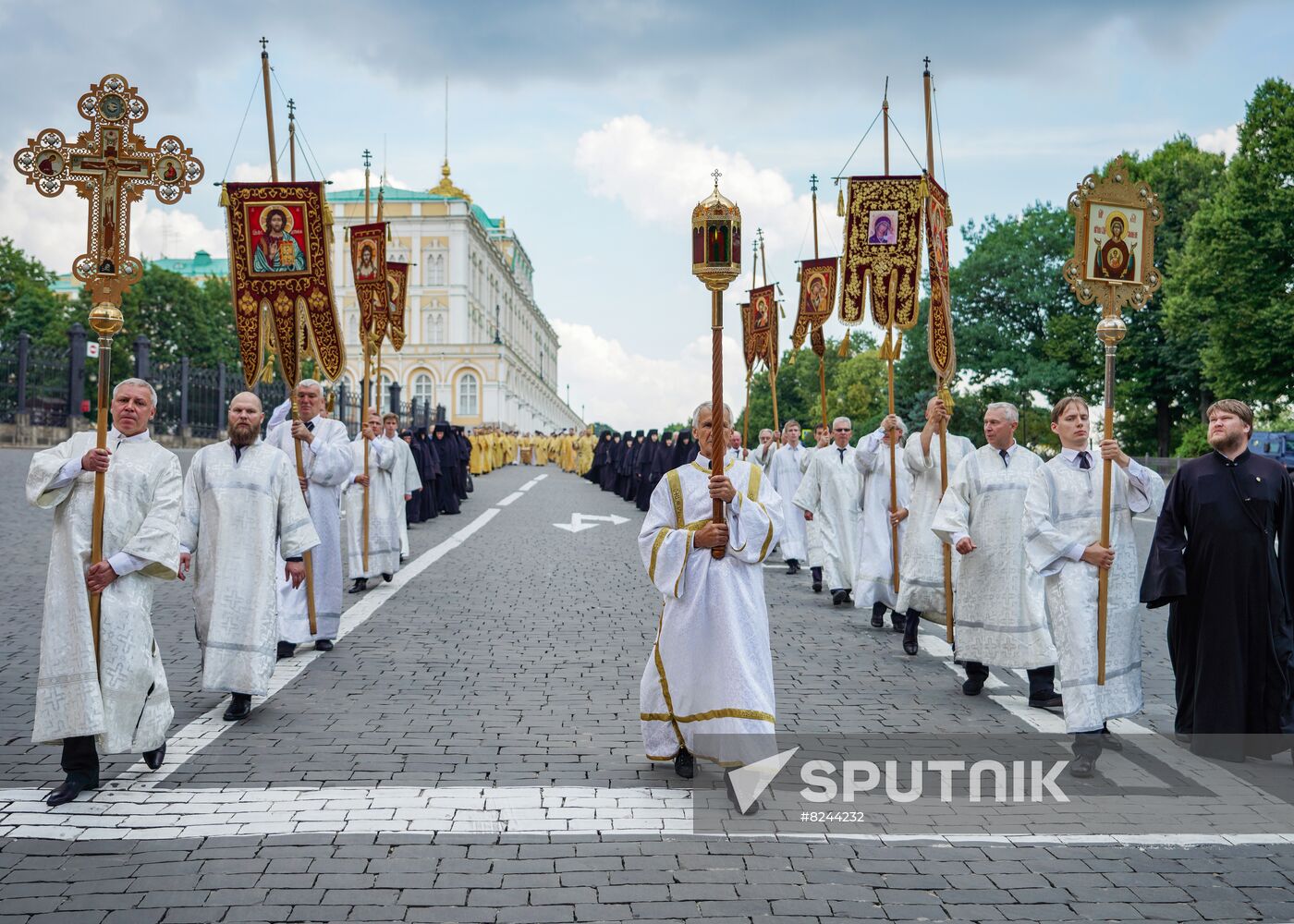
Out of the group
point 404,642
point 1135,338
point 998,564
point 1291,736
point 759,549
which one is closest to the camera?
point 759,549

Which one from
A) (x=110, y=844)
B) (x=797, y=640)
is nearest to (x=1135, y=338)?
(x=797, y=640)

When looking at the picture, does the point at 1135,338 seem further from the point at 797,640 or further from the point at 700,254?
the point at 700,254

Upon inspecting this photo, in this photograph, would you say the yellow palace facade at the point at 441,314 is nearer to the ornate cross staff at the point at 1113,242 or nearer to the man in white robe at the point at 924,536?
the man in white robe at the point at 924,536

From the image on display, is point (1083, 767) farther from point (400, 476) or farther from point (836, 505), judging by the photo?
point (400, 476)

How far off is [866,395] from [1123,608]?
8377 cm

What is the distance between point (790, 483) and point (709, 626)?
1153 cm

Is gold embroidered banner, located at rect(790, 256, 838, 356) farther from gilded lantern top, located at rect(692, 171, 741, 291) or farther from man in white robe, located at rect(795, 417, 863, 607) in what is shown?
gilded lantern top, located at rect(692, 171, 741, 291)

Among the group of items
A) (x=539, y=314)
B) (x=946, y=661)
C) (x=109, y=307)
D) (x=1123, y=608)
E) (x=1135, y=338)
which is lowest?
(x=946, y=661)

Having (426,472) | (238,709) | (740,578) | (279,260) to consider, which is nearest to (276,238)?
(279,260)

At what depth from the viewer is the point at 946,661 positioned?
9.12 m

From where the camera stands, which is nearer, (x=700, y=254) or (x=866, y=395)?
(x=700, y=254)

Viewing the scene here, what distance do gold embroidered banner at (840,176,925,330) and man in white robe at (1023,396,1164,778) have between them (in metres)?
5.21

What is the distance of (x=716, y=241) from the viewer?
6.23m

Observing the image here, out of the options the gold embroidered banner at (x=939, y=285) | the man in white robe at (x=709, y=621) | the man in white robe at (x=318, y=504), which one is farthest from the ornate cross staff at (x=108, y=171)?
the gold embroidered banner at (x=939, y=285)
